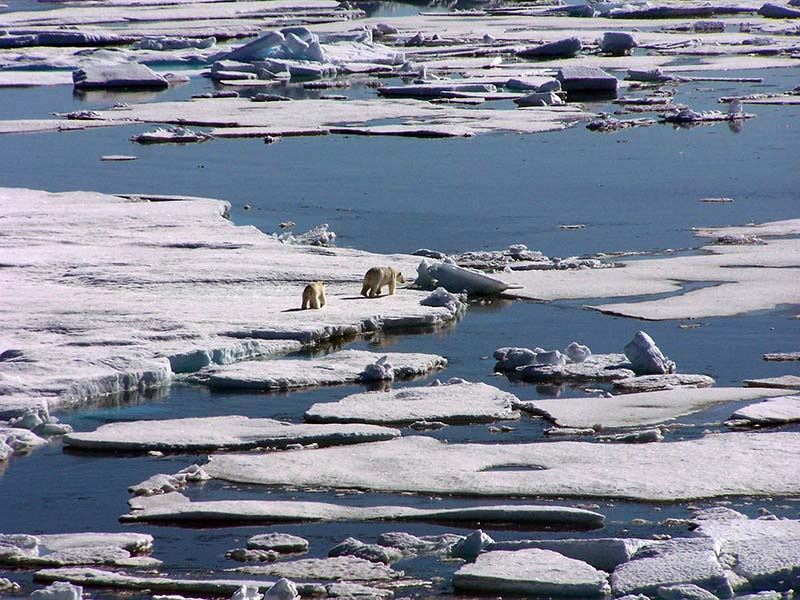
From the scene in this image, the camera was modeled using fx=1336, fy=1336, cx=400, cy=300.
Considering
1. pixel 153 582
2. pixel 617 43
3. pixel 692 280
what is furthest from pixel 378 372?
pixel 617 43

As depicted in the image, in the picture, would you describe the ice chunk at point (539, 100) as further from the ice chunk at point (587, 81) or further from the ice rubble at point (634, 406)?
the ice rubble at point (634, 406)

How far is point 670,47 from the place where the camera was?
25.6 metres

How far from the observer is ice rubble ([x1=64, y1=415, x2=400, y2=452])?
16.8 feet

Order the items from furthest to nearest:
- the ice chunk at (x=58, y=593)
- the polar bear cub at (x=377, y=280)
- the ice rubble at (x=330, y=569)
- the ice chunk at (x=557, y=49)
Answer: the ice chunk at (x=557, y=49) → the polar bear cub at (x=377, y=280) → the ice rubble at (x=330, y=569) → the ice chunk at (x=58, y=593)

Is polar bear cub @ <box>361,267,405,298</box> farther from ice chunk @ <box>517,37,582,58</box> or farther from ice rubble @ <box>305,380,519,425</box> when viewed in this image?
ice chunk @ <box>517,37,582,58</box>

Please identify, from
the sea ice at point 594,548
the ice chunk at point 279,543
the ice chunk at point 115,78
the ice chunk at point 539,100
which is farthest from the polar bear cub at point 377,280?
the ice chunk at point 115,78

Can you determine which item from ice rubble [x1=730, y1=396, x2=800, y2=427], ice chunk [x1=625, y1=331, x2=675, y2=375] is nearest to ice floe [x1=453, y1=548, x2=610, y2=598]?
ice rubble [x1=730, y1=396, x2=800, y2=427]

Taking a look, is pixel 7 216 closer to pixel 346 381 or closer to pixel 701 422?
pixel 346 381

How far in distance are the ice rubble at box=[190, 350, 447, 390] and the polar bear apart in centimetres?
72

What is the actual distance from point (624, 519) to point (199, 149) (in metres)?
11.0

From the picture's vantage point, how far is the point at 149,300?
730cm

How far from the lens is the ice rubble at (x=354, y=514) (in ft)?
14.0

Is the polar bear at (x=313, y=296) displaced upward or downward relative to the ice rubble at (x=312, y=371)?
upward

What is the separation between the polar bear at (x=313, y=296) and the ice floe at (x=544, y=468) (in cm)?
212
